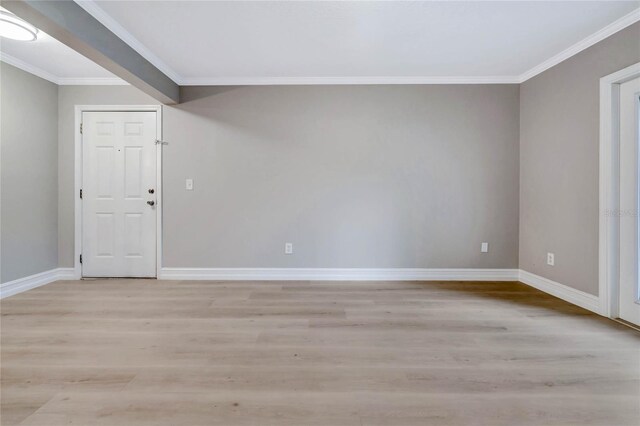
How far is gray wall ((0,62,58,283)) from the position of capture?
118 inches

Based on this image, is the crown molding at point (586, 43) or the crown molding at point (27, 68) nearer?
the crown molding at point (586, 43)

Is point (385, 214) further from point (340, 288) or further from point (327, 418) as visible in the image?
point (327, 418)

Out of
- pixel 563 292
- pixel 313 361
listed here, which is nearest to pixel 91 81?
pixel 313 361

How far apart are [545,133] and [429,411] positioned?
3.19 metres

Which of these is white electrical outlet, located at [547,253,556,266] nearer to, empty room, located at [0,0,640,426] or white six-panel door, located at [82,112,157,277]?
empty room, located at [0,0,640,426]

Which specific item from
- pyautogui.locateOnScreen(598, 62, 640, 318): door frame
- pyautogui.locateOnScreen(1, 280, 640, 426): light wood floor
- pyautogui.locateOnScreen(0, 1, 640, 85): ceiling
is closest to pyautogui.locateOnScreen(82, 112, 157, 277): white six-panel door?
pyautogui.locateOnScreen(0, 1, 640, 85): ceiling

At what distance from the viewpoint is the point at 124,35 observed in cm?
255

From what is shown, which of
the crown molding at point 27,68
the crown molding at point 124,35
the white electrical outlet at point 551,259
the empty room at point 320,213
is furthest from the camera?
the white electrical outlet at point 551,259

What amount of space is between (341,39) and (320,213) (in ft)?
6.16

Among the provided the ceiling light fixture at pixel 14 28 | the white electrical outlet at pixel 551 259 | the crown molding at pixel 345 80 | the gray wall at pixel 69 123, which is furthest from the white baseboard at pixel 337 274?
the ceiling light fixture at pixel 14 28

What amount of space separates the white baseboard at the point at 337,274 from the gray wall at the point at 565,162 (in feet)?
1.63

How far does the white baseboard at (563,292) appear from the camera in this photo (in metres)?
2.61

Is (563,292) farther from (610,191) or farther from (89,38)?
(89,38)

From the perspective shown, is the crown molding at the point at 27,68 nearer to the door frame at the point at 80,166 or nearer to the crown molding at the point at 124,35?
the door frame at the point at 80,166
